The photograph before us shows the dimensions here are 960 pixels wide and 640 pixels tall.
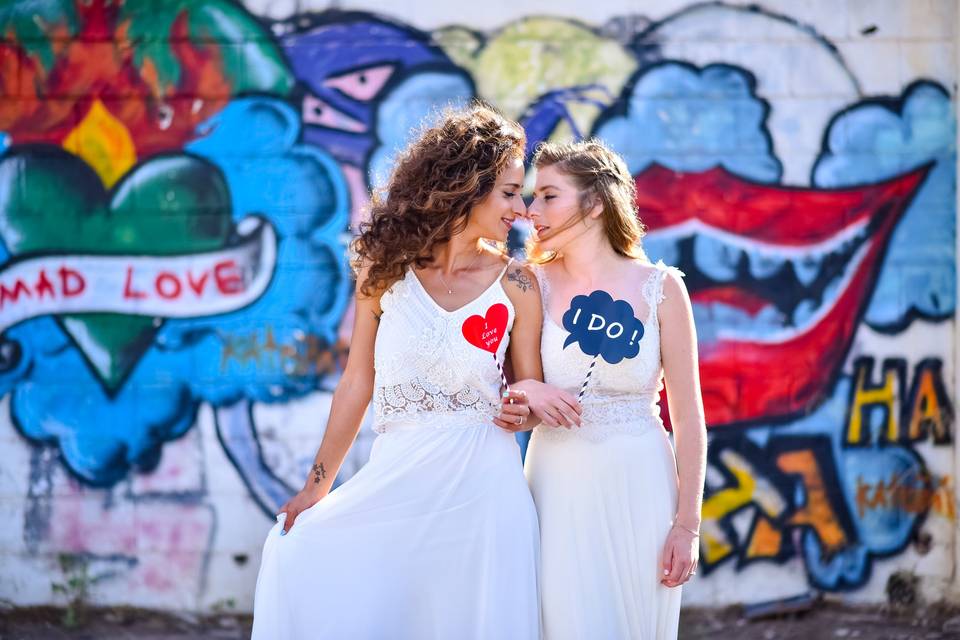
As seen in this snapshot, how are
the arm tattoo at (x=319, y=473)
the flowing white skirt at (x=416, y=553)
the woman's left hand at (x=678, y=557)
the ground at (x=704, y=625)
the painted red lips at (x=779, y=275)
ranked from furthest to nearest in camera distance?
1. the painted red lips at (x=779, y=275)
2. the ground at (x=704, y=625)
3. the arm tattoo at (x=319, y=473)
4. the woman's left hand at (x=678, y=557)
5. the flowing white skirt at (x=416, y=553)

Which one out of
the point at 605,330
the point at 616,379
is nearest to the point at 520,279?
the point at 605,330

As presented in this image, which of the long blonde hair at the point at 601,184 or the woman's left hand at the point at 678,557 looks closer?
the woman's left hand at the point at 678,557

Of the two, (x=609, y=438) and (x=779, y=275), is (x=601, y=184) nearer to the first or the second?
(x=609, y=438)

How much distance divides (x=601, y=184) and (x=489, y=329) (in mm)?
529

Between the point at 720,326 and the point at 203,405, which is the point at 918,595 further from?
the point at 203,405

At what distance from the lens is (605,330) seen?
3262mm

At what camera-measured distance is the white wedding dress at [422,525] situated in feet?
10.1

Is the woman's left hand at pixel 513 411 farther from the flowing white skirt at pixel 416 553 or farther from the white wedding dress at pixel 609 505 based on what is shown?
the white wedding dress at pixel 609 505

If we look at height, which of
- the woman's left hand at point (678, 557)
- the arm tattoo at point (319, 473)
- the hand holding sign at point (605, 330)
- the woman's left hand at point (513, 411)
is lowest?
the woman's left hand at point (678, 557)

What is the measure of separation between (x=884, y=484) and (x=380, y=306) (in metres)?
2.99

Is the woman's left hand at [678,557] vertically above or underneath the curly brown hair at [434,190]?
underneath

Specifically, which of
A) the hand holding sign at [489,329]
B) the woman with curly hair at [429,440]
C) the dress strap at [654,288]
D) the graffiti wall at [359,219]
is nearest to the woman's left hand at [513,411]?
the woman with curly hair at [429,440]

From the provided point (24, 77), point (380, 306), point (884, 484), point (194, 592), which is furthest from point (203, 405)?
point (884, 484)

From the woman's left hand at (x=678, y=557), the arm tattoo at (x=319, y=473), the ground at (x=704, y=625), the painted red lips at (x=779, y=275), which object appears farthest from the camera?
the painted red lips at (x=779, y=275)
